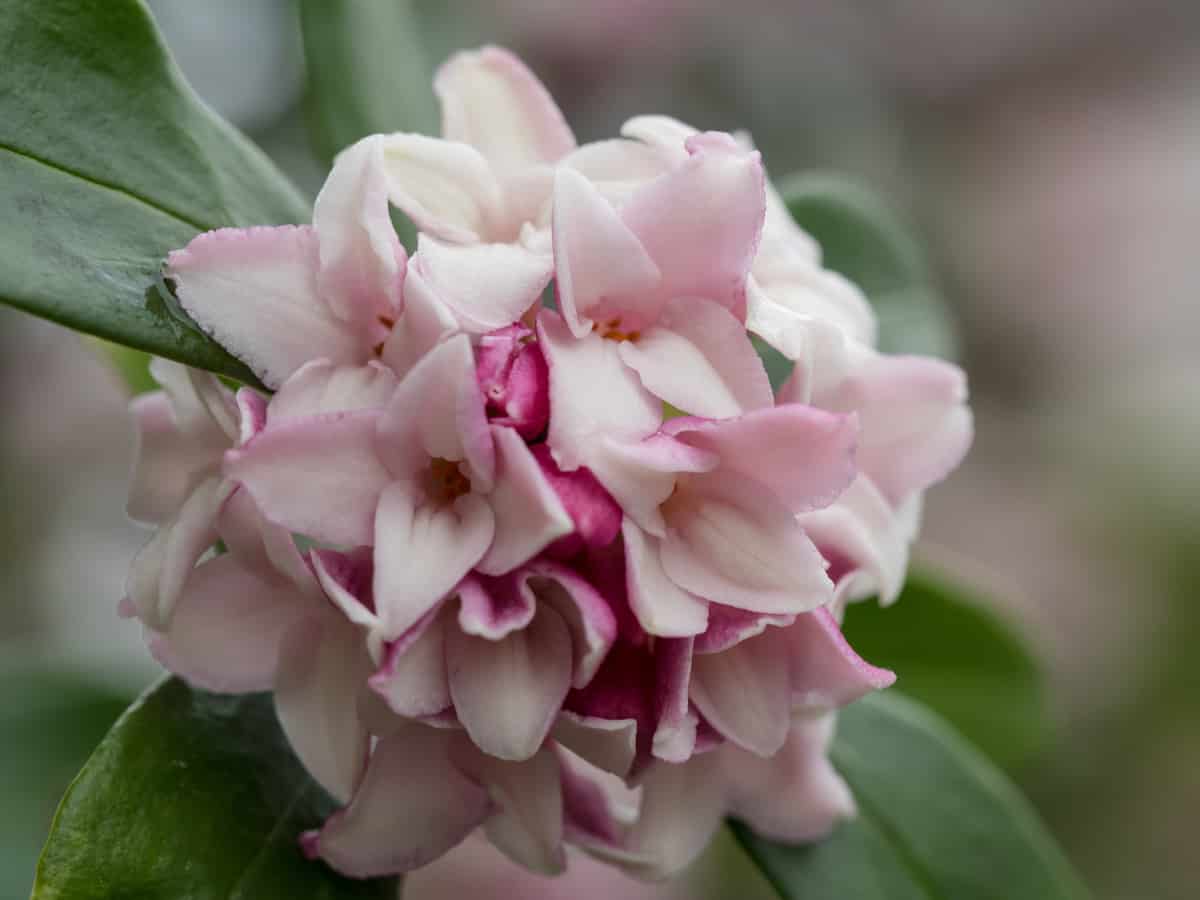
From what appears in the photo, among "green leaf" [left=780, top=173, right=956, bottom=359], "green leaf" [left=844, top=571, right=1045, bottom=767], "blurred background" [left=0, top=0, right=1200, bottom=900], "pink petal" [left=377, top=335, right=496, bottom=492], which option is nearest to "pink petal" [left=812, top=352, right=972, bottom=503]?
"pink petal" [left=377, top=335, right=496, bottom=492]

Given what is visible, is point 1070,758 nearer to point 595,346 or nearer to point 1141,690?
point 1141,690

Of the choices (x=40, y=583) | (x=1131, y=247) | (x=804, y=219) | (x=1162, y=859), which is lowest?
(x=1162, y=859)

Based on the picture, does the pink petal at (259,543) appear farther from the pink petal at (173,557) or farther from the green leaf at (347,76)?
the green leaf at (347,76)

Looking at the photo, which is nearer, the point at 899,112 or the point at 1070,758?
the point at 1070,758

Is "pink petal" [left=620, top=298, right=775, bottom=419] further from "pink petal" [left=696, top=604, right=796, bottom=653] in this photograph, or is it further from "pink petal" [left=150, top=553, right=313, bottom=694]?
"pink petal" [left=150, top=553, right=313, bottom=694]

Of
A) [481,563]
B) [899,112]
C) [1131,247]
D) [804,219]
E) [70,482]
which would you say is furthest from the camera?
[1131,247]

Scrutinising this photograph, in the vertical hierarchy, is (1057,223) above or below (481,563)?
below

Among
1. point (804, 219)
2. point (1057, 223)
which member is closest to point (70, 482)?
point (804, 219)
